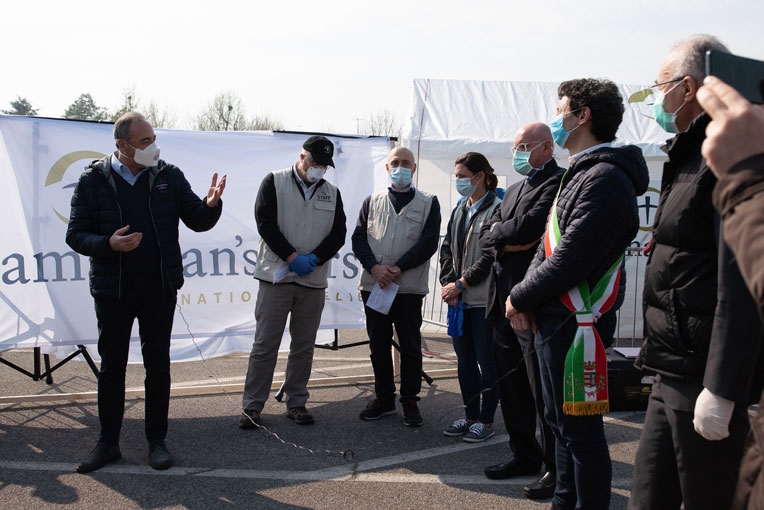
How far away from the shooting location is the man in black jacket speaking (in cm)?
432

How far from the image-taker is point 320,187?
550 cm

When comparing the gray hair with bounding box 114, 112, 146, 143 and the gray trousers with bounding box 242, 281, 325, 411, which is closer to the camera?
the gray hair with bounding box 114, 112, 146, 143

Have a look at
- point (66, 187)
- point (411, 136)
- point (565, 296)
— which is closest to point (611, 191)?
point (565, 296)

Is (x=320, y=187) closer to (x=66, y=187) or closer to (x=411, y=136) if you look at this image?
(x=66, y=187)

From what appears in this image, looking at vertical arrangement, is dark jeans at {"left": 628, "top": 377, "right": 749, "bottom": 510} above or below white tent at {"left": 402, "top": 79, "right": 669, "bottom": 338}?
below

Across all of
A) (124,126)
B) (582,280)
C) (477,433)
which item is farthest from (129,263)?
(582,280)

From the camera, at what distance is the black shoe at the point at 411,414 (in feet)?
17.3

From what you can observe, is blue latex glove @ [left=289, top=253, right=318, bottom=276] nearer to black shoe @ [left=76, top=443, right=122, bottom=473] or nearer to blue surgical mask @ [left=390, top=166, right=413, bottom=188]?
blue surgical mask @ [left=390, top=166, right=413, bottom=188]

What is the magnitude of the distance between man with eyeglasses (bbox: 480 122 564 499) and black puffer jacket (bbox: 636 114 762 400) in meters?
1.18

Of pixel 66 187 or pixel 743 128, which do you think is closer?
pixel 743 128

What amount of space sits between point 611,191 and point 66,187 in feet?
15.0

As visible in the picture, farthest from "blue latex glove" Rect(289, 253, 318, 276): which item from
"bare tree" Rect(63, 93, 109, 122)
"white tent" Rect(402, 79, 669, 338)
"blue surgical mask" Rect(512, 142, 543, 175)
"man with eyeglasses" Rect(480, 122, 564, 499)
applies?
"bare tree" Rect(63, 93, 109, 122)

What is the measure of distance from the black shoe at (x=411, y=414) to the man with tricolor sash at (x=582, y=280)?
2.13 metres

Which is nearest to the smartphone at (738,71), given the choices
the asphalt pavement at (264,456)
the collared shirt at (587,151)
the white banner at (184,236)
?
the collared shirt at (587,151)
